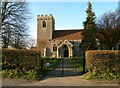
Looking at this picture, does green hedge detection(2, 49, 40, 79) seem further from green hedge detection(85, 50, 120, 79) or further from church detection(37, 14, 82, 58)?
church detection(37, 14, 82, 58)

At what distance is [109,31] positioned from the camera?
4259 centimetres

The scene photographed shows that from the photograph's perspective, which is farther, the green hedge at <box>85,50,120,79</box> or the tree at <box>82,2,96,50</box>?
the tree at <box>82,2,96,50</box>

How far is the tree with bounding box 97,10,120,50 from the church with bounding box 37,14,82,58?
21.6 meters

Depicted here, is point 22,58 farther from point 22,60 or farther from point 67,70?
point 67,70

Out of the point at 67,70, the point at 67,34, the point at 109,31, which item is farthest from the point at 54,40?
the point at 67,70

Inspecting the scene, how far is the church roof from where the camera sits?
7057 centimetres

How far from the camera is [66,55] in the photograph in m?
65.4

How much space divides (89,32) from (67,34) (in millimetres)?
28003

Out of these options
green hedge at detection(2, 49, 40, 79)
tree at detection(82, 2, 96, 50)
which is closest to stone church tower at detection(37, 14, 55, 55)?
tree at detection(82, 2, 96, 50)

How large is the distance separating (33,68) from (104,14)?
101 feet

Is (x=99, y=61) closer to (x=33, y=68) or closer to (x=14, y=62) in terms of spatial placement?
(x=33, y=68)

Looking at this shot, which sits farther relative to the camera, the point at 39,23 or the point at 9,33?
the point at 39,23

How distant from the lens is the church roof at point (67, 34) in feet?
232

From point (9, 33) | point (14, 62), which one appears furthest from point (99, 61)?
point (9, 33)
